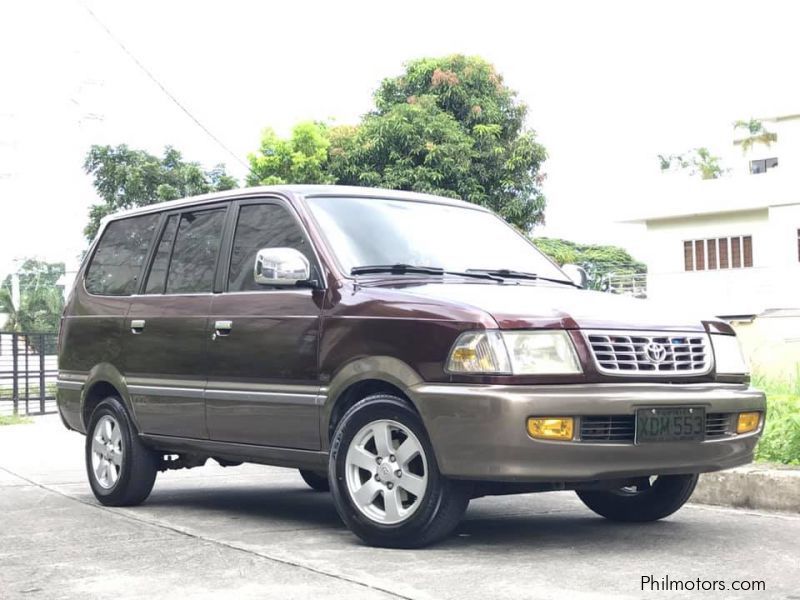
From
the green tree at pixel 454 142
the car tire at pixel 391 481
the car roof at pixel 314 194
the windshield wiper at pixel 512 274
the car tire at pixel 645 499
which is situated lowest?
the car tire at pixel 645 499

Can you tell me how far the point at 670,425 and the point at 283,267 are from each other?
2084 millimetres

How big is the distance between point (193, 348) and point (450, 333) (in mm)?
2149

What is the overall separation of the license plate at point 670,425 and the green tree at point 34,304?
44.5 m

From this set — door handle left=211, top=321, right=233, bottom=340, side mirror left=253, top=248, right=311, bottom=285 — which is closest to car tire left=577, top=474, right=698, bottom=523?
side mirror left=253, top=248, right=311, bottom=285

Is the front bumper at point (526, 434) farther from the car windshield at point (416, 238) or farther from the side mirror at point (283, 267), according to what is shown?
the car windshield at point (416, 238)

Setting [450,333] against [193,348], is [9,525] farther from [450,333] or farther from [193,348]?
[450,333]

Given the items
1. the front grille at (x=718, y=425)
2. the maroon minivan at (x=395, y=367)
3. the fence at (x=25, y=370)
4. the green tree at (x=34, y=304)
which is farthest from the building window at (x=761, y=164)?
the front grille at (x=718, y=425)

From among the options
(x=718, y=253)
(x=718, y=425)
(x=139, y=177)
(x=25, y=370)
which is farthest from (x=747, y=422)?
(x=139, y=177)

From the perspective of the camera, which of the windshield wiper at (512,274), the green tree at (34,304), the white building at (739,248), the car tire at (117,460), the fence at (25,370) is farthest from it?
the green tree at (34,304)

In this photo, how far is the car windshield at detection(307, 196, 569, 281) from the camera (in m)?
6.67

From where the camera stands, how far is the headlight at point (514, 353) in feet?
18.3

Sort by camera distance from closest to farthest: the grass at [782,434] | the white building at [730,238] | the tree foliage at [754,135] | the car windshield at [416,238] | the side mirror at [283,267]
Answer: the side mirror at [283,267] → the car windshield at [416,238] → the grass at [782,434] → the white building at [730,238] → the tree foliage at [754,135]

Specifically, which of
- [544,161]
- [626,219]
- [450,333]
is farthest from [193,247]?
[544,161]

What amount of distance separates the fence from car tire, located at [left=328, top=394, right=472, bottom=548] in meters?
16.4
